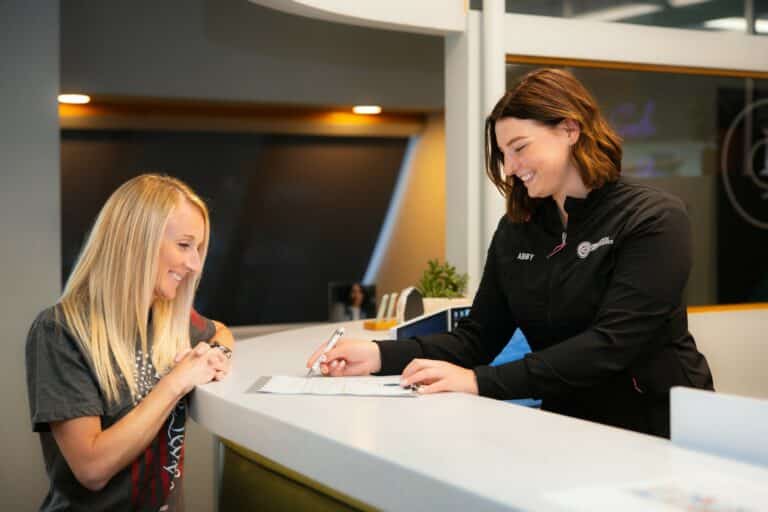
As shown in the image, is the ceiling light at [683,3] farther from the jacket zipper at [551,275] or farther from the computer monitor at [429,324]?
the jacket zipper at [551,275]

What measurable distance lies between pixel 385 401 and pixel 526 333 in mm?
522

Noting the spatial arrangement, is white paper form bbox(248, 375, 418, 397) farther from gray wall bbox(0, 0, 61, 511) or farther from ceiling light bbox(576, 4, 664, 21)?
ceiling light bbox(576, 4, 664, 21)

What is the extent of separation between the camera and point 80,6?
19.9 ft

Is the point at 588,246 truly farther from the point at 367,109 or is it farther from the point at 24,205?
the point at 367,109

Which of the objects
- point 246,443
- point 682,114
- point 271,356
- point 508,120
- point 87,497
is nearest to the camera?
point 246,443

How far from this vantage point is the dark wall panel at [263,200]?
773 centimetres

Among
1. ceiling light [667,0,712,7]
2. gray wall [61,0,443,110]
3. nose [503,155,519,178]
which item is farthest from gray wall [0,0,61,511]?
nose [503,155,519,178]

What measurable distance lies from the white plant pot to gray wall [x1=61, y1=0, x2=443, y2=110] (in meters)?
3.27

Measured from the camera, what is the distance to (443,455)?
141cm

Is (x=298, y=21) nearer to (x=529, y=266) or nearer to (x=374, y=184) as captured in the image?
(x=374, y=184)

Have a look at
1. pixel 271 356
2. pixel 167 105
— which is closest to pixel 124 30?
pixel 167 105

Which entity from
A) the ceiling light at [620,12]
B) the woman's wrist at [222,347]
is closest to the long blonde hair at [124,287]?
the woman's wrist at [222,347]

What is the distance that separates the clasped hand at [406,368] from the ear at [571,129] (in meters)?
0.56

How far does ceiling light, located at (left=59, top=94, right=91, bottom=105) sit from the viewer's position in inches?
248
